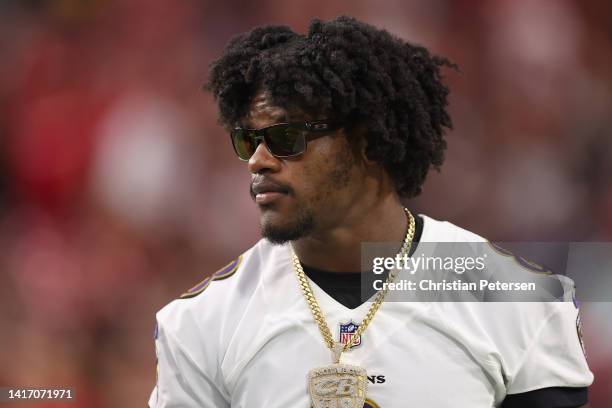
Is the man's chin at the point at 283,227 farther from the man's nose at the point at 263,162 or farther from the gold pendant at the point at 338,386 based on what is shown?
the gold pendant at the point at 338,386

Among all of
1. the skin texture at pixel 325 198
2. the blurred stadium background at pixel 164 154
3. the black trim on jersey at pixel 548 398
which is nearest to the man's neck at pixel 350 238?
the skin texture at pixel 325 198

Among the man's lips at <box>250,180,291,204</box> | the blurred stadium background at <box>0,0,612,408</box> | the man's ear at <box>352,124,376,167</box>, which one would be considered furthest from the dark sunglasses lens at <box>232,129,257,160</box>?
the blurred stadium background at <box>0,0,612,408</box>

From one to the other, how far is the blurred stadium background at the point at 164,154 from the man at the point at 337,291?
148 cm

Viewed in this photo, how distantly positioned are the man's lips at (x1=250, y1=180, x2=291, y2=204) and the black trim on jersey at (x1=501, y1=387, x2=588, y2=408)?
838mm

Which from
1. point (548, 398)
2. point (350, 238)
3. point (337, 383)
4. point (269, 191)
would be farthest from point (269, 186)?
point (548, 398)

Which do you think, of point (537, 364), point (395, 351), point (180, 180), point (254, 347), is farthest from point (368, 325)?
point (180, 180)

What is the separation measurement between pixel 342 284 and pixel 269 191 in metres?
0.36

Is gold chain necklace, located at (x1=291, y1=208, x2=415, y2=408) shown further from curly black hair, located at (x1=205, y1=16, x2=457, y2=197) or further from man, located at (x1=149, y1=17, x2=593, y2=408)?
curly black hair, located at (x1=205, y1=16, x2=457, y2=197)

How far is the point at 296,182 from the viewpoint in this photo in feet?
7.43

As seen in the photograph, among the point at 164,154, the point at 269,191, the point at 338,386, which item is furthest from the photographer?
the point at 164,154

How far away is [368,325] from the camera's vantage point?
2.28 m

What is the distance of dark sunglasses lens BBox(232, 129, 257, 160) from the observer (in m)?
2.33

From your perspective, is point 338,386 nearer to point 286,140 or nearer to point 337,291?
point 337,291

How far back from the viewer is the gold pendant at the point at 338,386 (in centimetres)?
217
